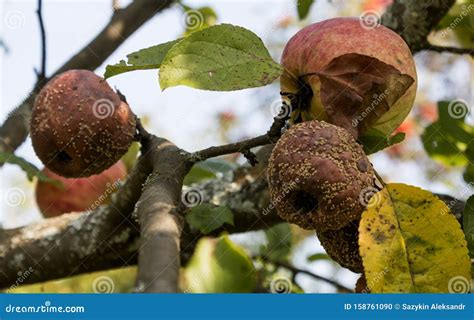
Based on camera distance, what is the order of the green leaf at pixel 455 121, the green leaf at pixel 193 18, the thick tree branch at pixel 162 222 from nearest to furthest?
the thick tree branch at pixel 162 222, the green leaf at pixel 455 121, the green leaf at pixel 193 18

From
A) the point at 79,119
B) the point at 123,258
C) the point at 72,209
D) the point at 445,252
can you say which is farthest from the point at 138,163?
the point at 72,209

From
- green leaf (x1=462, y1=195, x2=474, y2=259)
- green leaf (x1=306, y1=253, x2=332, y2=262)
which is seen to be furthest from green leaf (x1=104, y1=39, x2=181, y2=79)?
green leaf (x1=306, y1=253, x2=332, y2=262)

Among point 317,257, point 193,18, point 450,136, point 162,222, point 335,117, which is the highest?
point 162,222

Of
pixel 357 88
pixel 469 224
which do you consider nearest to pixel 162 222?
pixel 357 88

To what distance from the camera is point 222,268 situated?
1.26 meters

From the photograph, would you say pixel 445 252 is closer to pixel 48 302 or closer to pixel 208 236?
pixel 48 302

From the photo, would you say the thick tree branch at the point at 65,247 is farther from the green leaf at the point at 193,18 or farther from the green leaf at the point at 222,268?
the green leaf at the point at 193,18

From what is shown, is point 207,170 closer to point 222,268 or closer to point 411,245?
point 222,268

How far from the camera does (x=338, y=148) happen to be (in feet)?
2.87

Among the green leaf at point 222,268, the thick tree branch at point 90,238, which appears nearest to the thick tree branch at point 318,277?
the thick tree branch at point 90,238

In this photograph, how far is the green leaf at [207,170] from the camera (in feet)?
5.18

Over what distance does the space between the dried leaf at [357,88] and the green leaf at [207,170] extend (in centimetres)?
58

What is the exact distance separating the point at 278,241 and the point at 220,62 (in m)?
0.87

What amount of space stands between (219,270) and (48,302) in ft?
1.06
